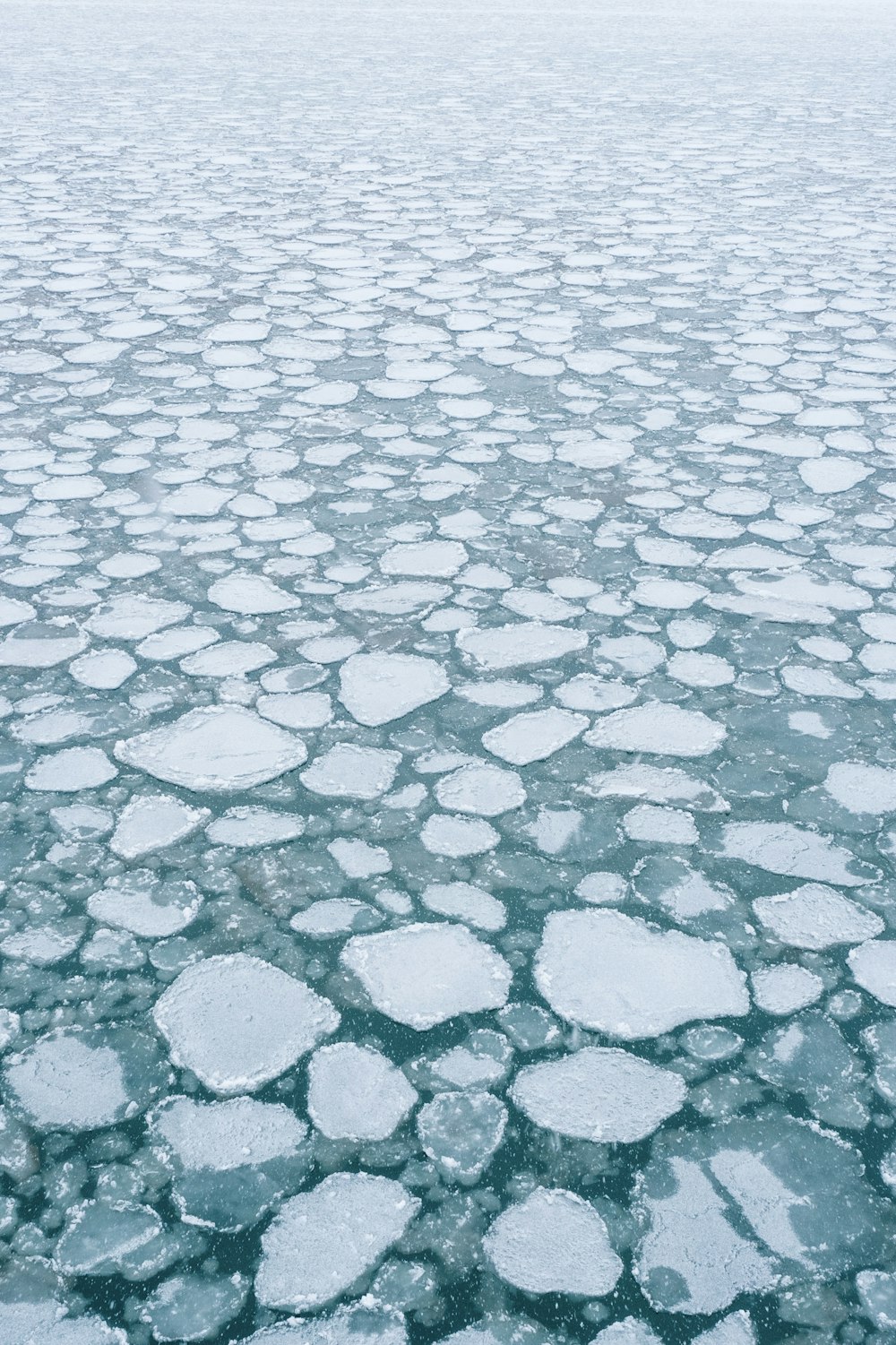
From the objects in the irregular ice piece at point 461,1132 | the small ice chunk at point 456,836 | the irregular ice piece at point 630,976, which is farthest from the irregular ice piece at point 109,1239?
the small ice chunk at point 456,836

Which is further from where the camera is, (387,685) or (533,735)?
(387,685)

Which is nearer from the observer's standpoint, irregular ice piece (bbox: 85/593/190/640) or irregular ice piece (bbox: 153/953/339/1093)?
irregular ice piece (bbox: 153/953/339/1093)

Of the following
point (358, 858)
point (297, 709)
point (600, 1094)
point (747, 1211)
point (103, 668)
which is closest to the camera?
point (747, 1211)

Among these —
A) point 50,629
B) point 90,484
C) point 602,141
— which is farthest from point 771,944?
point 602,141

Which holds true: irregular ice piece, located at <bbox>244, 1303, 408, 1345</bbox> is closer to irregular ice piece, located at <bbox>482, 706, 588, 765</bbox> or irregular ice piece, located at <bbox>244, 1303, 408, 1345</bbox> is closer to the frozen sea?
the frozen sea

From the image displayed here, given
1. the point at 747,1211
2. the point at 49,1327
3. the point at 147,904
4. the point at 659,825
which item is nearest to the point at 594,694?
the point at 659,825

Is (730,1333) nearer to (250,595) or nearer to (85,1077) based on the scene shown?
→ (85,1077)

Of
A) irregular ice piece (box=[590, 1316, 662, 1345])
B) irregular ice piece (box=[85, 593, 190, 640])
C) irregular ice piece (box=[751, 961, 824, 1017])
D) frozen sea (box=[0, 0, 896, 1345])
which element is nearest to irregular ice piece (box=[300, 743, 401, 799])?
frozen sea (box=[0, 0, 896, 1345])

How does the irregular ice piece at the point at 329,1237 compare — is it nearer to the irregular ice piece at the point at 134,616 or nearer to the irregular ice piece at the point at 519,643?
the irregular ice piece at the point at 519,643

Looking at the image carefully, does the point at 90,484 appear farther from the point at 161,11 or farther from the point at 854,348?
the point at 161,11
